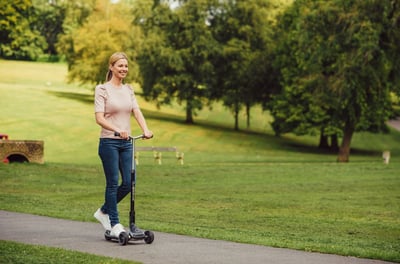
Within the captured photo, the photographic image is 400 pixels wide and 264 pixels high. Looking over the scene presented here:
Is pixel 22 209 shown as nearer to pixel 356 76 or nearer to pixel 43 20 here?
pixel 356 76

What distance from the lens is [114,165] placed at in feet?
35.2

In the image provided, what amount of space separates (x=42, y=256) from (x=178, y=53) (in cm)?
6564

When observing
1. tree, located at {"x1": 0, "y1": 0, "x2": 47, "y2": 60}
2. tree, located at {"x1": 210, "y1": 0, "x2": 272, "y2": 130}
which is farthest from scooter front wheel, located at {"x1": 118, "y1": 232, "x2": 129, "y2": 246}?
tree, located at {"x1": 0, "y1": 0, "x2": 47, "y2": 60}

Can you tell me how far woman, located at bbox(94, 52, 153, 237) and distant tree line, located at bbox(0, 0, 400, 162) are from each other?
3331cm

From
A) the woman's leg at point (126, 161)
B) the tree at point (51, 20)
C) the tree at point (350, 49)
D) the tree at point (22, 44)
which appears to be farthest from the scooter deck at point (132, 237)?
the tree at point (51, 20)

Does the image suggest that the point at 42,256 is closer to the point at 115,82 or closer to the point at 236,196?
the point at 115,82

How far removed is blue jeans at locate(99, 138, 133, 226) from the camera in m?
10.7

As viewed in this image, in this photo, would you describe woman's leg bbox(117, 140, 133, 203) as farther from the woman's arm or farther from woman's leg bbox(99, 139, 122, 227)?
the woman's arm

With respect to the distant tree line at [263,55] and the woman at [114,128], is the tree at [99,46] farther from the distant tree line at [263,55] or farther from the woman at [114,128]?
the woman at [114,128]

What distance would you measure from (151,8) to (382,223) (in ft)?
208

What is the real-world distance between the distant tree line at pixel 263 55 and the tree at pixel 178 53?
0.29 ft

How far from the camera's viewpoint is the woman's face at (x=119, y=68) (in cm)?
1075

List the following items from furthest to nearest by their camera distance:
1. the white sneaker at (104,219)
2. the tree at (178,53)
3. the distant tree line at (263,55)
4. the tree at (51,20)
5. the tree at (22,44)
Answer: the tree at (51,20) → the tree at (22,44) → the tree at (178,53) → the distant tree line at (263,55) → the white sneaker at (104,219)

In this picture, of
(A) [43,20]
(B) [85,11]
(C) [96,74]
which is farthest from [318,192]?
(A) [43,20]
